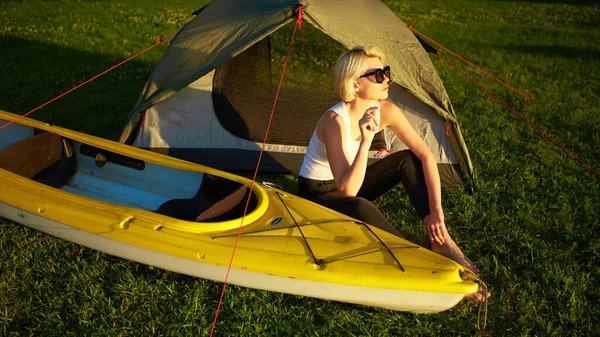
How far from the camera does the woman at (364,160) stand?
3.55 meters

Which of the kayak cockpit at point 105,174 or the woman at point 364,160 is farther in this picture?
the kayak cockpit at point 105,174

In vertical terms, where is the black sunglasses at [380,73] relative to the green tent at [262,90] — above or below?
above

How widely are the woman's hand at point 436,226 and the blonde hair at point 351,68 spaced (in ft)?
3.13

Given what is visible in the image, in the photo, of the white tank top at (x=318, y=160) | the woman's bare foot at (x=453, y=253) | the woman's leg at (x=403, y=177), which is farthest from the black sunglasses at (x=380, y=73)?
the woman's bare foot at (x=453, y=253)

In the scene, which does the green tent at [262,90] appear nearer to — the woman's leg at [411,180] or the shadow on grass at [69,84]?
the woman's leg at [411,180]

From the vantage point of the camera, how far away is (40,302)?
3498 mm

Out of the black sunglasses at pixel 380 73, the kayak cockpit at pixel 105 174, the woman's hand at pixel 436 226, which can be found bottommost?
the kayak cockpit at pixel 105 174

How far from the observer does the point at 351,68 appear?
141 inches

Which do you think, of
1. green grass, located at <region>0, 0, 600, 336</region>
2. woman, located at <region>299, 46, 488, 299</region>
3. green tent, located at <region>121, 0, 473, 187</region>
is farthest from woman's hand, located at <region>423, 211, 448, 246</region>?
green tent, located at <region>121, 0, 473, 187</region>

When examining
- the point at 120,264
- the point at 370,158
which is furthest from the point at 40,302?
the point at 370,158

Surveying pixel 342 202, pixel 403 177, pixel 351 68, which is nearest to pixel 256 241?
pixel 342 202

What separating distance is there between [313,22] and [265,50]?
2.09 meters

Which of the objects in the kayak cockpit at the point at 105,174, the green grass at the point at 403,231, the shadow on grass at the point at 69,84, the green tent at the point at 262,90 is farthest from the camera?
the shadow on grass at the point at 69,84

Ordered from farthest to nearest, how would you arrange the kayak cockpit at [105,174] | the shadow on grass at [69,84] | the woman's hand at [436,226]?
1. the shadow on grass at [69,84]
2. the kayak cockpit at [105,174]
3. the woman's hand at [436,226]
